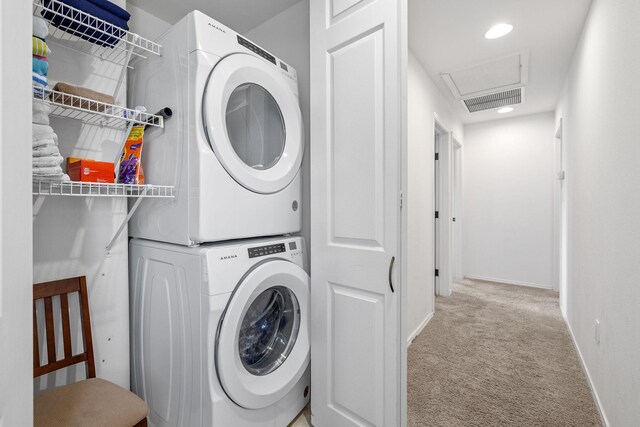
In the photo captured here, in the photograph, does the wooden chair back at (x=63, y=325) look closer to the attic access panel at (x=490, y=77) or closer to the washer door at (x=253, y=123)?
the washer door at (x=253, y=123)

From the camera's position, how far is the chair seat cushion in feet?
3.18

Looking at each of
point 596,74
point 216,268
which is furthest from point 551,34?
point 216,268

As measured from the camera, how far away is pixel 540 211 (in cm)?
397

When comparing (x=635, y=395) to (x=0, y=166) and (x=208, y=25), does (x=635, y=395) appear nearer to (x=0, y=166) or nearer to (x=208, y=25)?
(x=0, y=166)

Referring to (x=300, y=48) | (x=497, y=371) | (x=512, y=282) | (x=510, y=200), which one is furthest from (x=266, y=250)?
(x=512, y=282)

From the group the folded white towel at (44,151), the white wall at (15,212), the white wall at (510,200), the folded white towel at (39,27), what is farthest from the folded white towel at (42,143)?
the white wall at (510,200)

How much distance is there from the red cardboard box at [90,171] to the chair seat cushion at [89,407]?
0.82 m

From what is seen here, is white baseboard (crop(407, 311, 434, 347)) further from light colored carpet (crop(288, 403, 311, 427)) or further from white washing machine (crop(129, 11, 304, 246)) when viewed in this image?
white washing machine (crop(129, 11, 304, 246))

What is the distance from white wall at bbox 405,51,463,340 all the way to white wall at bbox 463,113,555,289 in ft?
5.86

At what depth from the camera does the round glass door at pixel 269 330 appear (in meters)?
1.36

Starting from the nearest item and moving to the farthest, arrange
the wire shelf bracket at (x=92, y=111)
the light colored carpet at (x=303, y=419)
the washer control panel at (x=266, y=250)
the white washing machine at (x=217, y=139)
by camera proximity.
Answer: the wire shelf bracket at (x=92, y=111)
the white washing machine at (x=217, y=139)
the washer control panel at (x=266, y=250)
the light colored carpet at (x=303, y=419)

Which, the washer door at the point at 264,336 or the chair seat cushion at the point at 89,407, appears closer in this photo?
the chair seat cushion at the point at 89,407

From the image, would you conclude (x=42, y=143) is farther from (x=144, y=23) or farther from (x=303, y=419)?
(x=303, y=419)

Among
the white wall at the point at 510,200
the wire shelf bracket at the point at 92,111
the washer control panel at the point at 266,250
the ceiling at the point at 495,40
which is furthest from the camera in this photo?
the white wall at the point at 510,200
